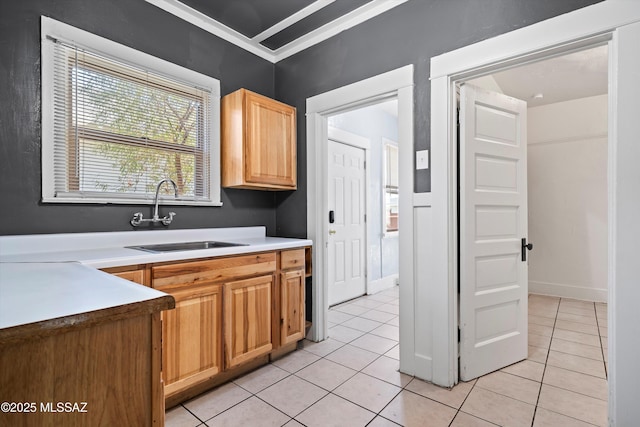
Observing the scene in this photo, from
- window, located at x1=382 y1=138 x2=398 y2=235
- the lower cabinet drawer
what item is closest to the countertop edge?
the lower cabinet drawer

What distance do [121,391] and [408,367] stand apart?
1.95 meters

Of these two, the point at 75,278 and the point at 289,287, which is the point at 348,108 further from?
the point at 75,278

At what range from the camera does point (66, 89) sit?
6.31 ft

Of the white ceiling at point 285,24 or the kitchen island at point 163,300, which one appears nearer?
the kitchen island at point 163,300

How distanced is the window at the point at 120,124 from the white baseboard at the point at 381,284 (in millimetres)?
2560

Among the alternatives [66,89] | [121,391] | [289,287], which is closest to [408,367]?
[289,287]

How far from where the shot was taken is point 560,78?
3.60m

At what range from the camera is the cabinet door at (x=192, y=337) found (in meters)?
1.76

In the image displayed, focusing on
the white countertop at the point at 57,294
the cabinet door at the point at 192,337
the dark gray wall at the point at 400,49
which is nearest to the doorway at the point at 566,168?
the dark gray wall at the point at 400,49

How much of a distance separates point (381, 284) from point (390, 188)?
1.47 m

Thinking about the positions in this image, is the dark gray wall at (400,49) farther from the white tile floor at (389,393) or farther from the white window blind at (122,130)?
the white tile floor at (389,393)

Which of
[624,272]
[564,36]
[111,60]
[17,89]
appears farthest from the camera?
[111,60]

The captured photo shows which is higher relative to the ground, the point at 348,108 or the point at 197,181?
the point at 348,108

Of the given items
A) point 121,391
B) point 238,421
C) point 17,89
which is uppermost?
point 17,89
